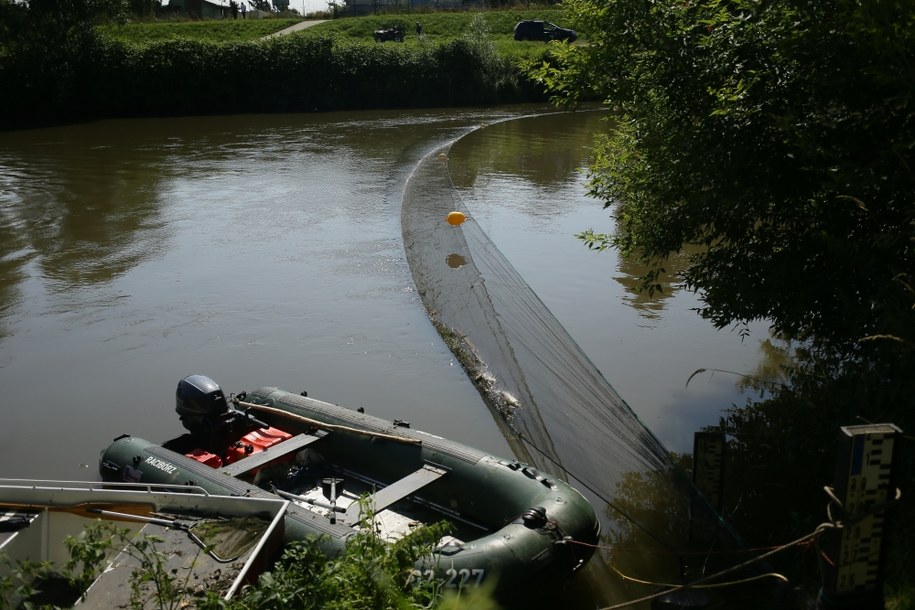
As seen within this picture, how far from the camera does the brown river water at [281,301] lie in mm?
9086

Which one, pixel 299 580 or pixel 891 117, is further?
pixel 891 117

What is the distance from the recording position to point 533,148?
23797mm

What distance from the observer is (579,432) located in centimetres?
766

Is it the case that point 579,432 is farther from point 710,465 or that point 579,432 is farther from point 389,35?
point 389,35

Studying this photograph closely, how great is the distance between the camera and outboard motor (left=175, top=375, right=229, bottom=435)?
24.5 ft

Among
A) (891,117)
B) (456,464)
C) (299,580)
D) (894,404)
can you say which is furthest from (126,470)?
(891,117)

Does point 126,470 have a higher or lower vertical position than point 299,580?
lower

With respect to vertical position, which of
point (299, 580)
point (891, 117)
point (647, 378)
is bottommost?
point (647, 378)

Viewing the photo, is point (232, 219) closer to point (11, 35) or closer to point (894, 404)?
point (894, 404)

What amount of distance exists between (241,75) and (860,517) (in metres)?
31.7

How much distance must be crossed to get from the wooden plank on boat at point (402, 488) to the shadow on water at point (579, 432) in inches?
46.5

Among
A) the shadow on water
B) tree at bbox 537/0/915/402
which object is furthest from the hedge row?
tree at bbox 537/0/915/402

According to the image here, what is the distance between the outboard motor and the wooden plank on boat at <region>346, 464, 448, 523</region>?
1600mm

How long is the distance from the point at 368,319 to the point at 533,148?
13.5 metres
